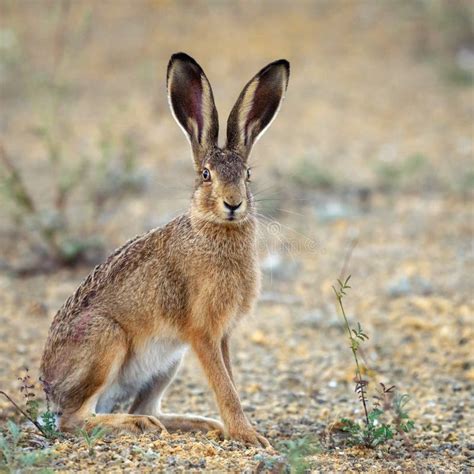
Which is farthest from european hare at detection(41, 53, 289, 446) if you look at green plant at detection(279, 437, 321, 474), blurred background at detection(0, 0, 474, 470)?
green plant at detection(279, 437, 321, 474)

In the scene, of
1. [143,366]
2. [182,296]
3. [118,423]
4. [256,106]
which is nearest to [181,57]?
[256,106]

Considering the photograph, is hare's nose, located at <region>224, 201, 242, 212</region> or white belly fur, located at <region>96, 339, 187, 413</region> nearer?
hare's nose, located at <region>224, 201, 242, 212</region>

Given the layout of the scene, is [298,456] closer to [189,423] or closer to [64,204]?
[189,423]

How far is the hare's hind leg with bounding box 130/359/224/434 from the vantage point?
18.0 ft

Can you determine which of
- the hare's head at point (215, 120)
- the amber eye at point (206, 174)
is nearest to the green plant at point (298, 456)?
the hare's head at point (215, 120)

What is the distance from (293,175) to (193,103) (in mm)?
4764

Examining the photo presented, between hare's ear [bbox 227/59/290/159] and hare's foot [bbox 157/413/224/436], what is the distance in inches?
58.0

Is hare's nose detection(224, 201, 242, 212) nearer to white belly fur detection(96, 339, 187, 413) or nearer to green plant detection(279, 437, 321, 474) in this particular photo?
white belly fur detection(96, 339, 187, 413)

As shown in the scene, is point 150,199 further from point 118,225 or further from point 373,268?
point 373,268

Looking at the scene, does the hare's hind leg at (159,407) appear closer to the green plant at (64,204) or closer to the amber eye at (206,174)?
the amber eye at (206,174)

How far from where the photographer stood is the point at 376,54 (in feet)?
48.1

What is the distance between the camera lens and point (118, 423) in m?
5.04

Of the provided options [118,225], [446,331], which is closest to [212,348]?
[446,331]

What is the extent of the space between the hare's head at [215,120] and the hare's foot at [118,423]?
43.5 inches
